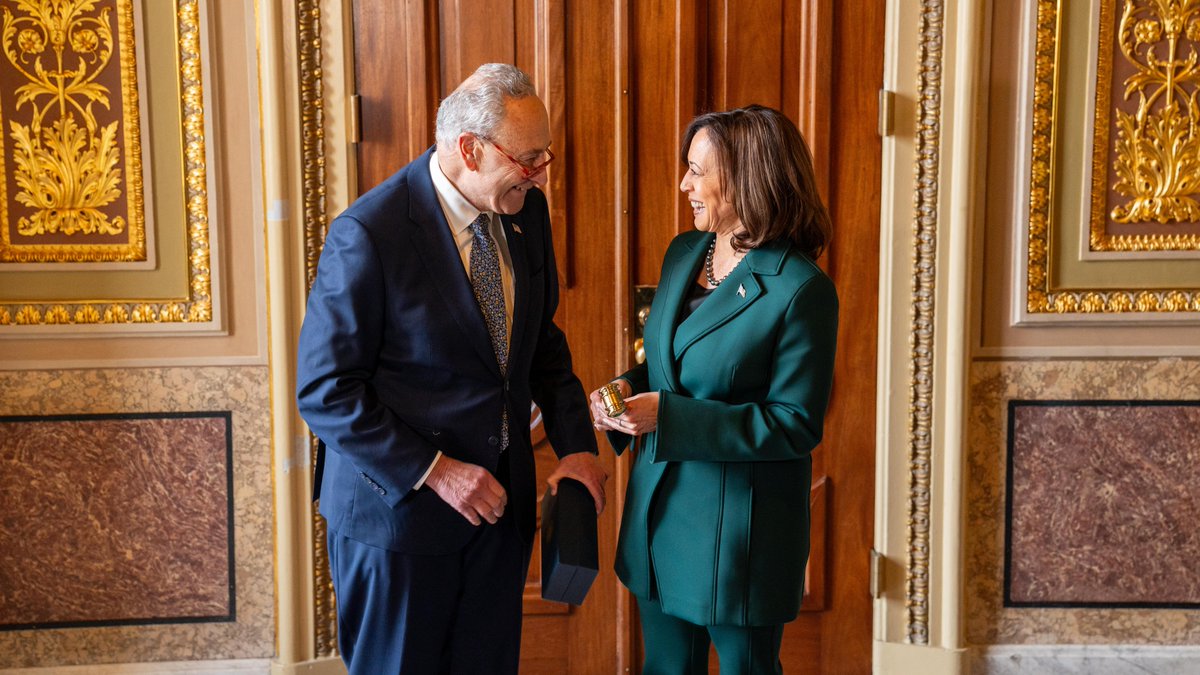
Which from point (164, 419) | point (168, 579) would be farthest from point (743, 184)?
point (168, 579)

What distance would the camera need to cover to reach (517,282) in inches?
73.9

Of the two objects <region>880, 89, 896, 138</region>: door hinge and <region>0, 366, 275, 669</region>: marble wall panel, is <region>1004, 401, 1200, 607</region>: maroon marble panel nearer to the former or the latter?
<region>880, 89, 896, 138</region>: door hinge

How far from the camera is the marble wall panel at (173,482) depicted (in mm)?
2654

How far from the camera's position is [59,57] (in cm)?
256

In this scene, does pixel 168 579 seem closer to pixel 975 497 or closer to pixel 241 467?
pixel 241 467

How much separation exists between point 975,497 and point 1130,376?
0.50m

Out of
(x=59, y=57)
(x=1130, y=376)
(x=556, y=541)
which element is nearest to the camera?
(x=556, y=541)

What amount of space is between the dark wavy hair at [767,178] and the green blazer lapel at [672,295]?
0.12 metres

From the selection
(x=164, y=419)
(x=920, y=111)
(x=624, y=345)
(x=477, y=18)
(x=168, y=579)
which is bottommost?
(x=168, y=579)

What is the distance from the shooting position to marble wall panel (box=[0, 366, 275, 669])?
104 inches

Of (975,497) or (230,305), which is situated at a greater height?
(230,305)

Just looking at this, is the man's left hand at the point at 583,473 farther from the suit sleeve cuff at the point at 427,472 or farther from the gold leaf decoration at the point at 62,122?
the gold leaf decoration at the point at 62,122

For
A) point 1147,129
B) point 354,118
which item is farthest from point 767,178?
point 1147,129

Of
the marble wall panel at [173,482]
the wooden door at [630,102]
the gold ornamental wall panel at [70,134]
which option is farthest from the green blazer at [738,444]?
the gold ornamental wall panel at [70,134]
